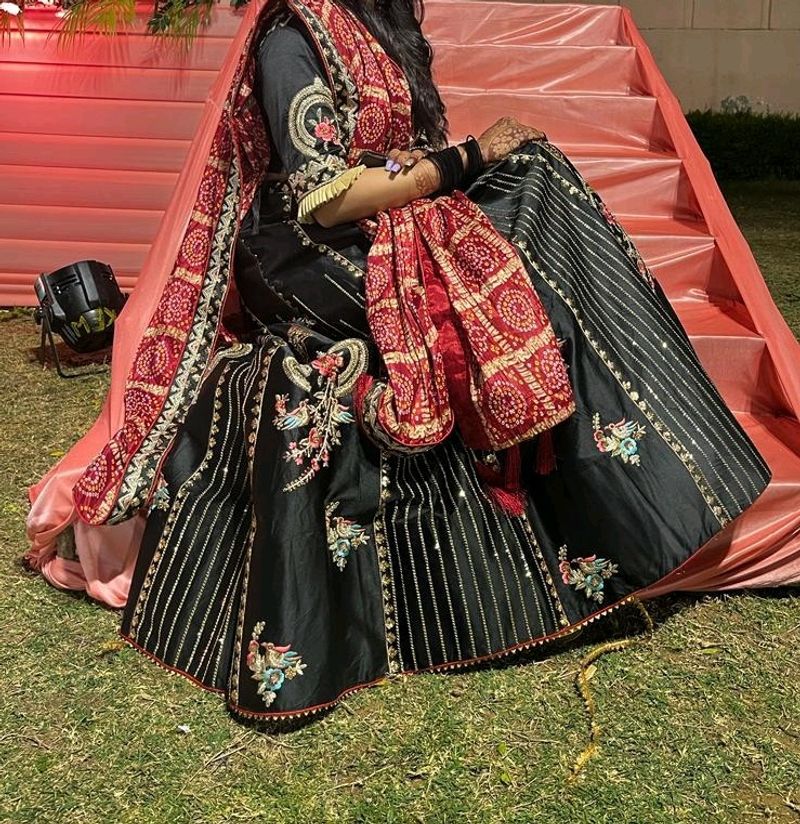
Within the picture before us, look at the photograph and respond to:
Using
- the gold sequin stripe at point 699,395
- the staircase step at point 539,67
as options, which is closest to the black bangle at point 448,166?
the gold sequin stripe at point 699,395

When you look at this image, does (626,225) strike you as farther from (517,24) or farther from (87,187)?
(87,187)

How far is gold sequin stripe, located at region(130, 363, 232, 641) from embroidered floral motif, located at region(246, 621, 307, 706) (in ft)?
1.16

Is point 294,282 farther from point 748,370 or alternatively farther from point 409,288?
point 748,370

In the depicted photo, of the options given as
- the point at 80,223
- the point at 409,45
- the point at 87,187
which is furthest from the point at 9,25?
the point at 409,45

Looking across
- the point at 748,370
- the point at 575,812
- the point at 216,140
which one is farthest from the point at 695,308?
the point at 575,812

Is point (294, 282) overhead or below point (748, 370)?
overhead

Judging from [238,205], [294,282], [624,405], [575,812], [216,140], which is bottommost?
[575,812]

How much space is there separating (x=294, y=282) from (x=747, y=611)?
130 centimetres

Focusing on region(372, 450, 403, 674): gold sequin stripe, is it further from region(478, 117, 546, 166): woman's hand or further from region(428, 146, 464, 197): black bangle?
region(478, 117, 546, 166): woman's hand

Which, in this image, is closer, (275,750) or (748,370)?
(275,750)

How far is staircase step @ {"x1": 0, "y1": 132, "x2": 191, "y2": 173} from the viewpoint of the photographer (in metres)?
4.73

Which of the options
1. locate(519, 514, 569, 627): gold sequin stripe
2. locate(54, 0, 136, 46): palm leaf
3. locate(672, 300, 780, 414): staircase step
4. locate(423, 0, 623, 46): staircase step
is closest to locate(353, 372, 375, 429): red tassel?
locate(519, 514, 569, 627): gold sequin stripe

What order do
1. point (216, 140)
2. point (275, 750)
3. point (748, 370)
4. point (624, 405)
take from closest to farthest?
point (275, 750), point (624, 405), point (216, 140), point (748, 370)

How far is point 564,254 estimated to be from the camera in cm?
212
